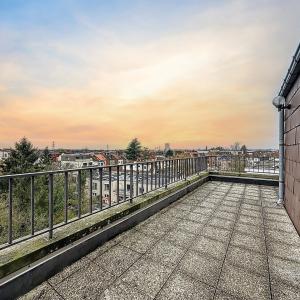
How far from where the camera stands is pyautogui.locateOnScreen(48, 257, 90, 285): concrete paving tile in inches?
84.5

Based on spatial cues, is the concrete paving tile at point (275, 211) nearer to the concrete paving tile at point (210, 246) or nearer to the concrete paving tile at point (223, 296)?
the concrete paving tile at point (210, 246)

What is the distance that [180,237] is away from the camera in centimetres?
327

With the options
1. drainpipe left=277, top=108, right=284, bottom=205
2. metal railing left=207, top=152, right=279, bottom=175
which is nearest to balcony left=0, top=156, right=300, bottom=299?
drainpipe left=277, top=108, right=284, bottom=205

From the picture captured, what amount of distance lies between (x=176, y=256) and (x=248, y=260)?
2.99 ft

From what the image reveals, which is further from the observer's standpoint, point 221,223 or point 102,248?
point 221,223

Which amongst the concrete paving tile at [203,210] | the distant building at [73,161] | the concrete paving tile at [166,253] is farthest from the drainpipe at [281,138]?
the distant building at [73,161]

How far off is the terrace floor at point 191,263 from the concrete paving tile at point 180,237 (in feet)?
0.05

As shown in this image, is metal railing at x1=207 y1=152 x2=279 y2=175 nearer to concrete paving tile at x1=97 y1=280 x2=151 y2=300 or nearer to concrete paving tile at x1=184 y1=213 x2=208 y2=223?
concrete paving tile at x1=184 y1=213 x2=208 y2=223

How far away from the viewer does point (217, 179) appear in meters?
8.90

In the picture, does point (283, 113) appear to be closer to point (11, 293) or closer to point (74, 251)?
point (74, 251)

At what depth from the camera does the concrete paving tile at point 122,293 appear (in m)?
1.90

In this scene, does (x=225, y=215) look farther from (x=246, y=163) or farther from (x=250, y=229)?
(x=246, y=163)

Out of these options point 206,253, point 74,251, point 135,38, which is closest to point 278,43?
point 135,38

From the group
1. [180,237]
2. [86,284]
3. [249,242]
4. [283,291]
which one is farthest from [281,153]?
[86,284]
